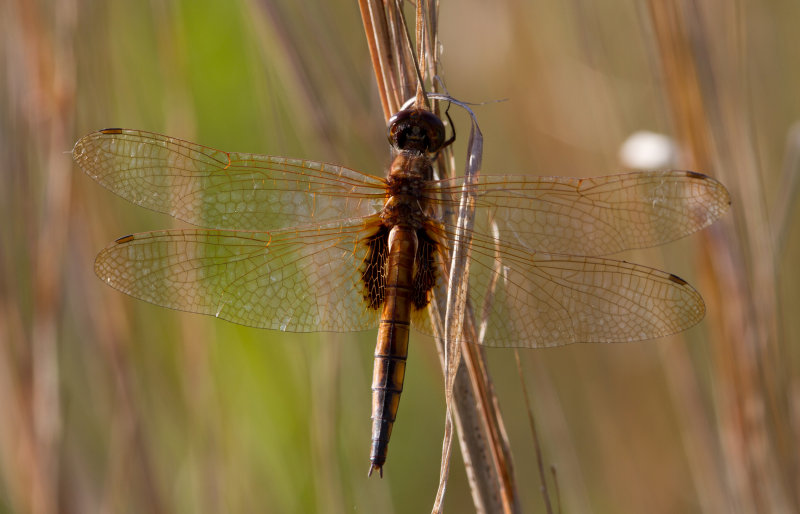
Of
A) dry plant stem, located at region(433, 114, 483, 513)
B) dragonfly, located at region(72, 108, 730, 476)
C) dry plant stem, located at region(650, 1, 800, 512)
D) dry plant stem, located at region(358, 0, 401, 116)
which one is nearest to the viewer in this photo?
dry plant stem, located at region(433, 114, 483, 513)

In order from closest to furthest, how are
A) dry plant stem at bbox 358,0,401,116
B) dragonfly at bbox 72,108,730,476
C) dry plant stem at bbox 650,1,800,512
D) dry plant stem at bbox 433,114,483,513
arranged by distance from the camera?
dry plant stem at bbox 433,114,483,513, dry plant stem at bbox 358,0,401,116, dragonfly at bbox 72,108,730,476, dry plant stem at bbox 650,1,800,512

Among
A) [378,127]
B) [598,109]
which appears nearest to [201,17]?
[378,127]

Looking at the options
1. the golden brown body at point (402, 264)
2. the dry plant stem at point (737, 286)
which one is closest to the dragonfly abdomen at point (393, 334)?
the golden brown body at point (402, 264)

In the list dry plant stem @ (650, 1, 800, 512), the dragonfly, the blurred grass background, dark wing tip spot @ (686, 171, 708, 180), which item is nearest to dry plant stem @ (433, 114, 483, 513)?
the dragonfly

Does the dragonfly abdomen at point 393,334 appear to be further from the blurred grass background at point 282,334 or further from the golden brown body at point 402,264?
the blurred grass background at point 282,334

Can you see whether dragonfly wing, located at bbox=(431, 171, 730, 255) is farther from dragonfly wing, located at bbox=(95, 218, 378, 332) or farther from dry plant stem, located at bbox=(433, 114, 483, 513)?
dragonfly wing, located at bbox=(95, 218, 378, 332)

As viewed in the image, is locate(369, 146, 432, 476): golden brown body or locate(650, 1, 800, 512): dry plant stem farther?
locate(650, 1, 800, 512): dry plant stem

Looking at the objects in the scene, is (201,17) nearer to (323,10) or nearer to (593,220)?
(323,10)

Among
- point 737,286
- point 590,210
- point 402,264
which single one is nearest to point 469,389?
point 402,264

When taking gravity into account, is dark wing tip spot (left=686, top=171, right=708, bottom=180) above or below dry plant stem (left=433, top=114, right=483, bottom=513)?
above
